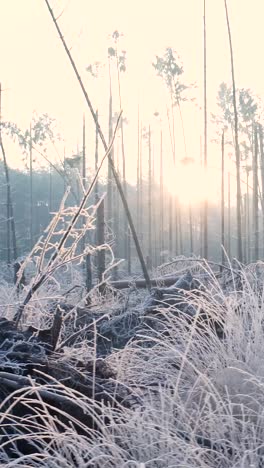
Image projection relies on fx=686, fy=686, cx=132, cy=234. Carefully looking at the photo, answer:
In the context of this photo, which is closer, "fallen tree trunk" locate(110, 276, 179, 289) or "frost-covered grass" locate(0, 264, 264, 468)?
"frost-covered grass" locate(0, 264, 264, 468)

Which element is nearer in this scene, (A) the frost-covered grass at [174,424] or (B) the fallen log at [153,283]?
(A) the frost-covered grass at [174,424]

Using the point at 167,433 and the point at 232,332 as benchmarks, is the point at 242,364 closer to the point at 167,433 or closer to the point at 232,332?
the point at 232,332

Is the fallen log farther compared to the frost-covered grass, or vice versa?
the fallen log

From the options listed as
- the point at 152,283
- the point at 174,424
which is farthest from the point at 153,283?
the point at 174,424

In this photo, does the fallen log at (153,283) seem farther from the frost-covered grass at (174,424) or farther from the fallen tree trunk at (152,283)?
the frost-covered grass at (174,424)

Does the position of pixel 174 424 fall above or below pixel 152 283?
below

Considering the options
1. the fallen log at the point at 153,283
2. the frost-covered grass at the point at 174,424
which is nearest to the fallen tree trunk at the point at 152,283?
the fallen log at the point at 153,283

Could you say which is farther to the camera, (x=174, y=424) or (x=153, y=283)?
(x=153, y=283)

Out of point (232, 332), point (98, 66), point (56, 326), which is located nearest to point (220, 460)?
point (56, 326)

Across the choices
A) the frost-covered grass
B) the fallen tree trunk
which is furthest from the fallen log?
the frost-covered grass

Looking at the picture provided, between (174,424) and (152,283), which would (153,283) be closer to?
(152,283)

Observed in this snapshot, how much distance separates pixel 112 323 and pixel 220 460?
3.86 metres

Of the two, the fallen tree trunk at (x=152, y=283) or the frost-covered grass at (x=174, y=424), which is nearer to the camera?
the frost-covered grass at (x=174, y=424)

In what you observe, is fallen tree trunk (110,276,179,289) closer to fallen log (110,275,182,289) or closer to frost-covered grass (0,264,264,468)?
fallen log (110,275,182,289)
